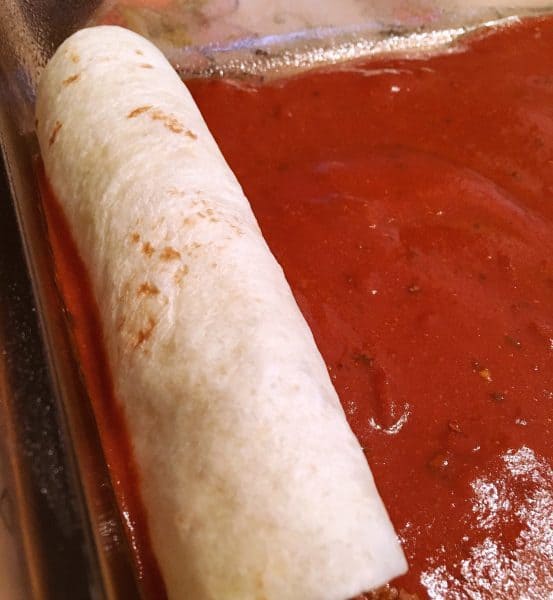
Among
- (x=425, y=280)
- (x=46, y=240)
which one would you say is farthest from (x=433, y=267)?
(x=46, y=240)

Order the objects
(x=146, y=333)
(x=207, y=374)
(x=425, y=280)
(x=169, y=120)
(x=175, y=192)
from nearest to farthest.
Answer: (x=207, y=374) < (x=146, y=333) < (x=175, y=192) < (x=169, y=120) < (x=425, y=280)

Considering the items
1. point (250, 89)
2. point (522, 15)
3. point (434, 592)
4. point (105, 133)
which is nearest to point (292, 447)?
point (434, 592)

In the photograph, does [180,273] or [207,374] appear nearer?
[207,374]

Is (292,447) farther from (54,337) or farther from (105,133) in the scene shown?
(105,133)

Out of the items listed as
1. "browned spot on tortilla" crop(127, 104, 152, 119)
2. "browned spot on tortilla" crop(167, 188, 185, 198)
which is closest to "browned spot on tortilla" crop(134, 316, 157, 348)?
"browned spot on tortilla" crop(167, 188, 185, 198)

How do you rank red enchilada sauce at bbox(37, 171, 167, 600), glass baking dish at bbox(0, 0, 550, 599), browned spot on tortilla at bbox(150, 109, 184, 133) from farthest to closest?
browned spot on tortilla at bbox(150, 109, 184, 133), red enchilada sauce at bbox(37, 171, 167, 600), glass baking dish at bbox(0, 0, 550, 599)

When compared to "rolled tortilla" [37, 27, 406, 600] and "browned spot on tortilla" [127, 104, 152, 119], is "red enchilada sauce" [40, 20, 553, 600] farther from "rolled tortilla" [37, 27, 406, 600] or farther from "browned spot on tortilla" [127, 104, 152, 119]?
"browned spot on tortilla" [127, 104, 152, 119]

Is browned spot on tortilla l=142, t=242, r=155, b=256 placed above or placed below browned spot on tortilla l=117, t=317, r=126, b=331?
above

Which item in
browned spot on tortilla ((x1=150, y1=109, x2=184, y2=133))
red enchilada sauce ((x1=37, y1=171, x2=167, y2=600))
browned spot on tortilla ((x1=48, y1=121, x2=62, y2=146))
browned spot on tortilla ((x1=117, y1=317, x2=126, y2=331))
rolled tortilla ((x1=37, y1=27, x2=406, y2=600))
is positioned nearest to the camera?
rolled tortilla ((x1=37, y1=27, x2=406, y2=600))

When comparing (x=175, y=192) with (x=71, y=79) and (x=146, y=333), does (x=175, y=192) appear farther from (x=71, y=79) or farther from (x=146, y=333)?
(x=71, y=79)
